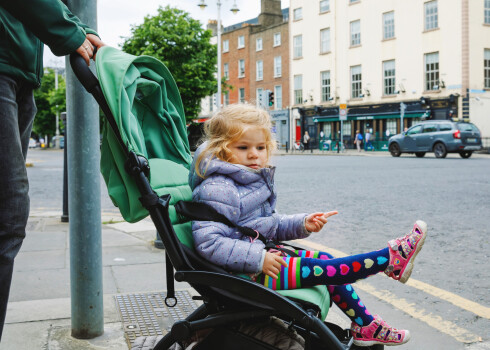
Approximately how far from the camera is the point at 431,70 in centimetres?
3159

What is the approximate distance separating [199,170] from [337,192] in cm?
757

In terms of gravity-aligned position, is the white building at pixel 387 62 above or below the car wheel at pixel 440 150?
above

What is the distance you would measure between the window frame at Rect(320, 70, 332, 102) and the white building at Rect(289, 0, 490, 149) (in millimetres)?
74

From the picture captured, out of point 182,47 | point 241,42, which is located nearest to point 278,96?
point 241,42

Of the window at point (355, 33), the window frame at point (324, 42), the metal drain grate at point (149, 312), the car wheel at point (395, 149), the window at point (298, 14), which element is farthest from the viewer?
the window at point (298, 14)

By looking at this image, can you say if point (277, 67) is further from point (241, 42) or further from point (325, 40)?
point (325, 40)

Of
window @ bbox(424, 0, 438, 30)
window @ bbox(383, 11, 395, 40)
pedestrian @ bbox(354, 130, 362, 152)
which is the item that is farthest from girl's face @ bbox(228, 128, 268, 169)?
window @ bbox(383, 11, 395, 40)

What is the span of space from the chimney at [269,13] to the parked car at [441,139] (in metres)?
25.8

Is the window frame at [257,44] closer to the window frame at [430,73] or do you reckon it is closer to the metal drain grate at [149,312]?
the window frame at [430,73]

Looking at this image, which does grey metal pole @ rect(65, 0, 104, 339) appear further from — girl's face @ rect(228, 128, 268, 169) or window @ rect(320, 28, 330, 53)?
window @ rect(320, 28, 330, 53)

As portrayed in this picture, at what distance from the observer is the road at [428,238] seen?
316 centimetres

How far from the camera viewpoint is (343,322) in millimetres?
3045

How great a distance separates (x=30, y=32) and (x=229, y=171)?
971 millimetres

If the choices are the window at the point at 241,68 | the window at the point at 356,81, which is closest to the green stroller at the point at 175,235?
the window at the point at 356,81
